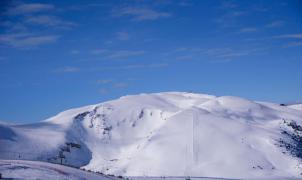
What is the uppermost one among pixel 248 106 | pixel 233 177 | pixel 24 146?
pixel 248 106

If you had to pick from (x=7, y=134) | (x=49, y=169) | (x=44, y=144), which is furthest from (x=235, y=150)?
(x=49, y=169)

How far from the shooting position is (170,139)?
93.8 m

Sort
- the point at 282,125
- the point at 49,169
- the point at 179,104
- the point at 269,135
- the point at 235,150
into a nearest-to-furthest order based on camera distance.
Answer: the point at 49,169, the point at 235,150, the point at 269,135, the point at 282,125, the point at 179,104

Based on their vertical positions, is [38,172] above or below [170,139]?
below

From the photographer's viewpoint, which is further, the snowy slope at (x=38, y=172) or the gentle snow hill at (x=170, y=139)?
the gentle snow hill at (x=170, y=139)

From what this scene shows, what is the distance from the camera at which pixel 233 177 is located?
249ft

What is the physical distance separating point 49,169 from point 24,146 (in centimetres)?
5915

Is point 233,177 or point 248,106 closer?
point 233,177

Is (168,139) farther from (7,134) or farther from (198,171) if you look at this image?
(7,134)

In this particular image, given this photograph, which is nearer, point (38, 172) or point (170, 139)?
point (38, 172)

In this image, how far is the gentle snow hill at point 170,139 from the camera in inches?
3246

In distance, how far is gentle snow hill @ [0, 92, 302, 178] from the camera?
8244 cm

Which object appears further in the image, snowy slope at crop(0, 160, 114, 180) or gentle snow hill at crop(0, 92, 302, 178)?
gentle snow hill at crop(0, 92, 302, 178)

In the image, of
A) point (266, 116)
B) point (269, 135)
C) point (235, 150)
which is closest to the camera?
point (235, 150)
